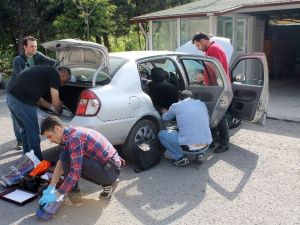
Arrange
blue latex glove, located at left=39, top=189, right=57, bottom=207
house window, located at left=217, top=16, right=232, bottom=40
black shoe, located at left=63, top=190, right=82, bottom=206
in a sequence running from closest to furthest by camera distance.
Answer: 1. blue latex glove, located at left=39, top=189, right=57, bottom=207
2. black shoe, located at left=63, top=190, right=82, bottom=206
3. house window, located at left=217, top=16, right=232, bottom=40

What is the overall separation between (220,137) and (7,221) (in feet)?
11.0

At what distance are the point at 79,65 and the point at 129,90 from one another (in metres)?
0.98

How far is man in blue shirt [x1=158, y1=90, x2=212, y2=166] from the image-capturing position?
5047 mm

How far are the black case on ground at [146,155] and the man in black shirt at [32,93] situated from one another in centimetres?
117

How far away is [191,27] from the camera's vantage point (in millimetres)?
13531

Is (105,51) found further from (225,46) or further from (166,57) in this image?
(225,46)

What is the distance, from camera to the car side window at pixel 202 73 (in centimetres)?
602

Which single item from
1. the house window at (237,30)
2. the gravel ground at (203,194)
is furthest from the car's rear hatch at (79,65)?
the house window at (237,30)

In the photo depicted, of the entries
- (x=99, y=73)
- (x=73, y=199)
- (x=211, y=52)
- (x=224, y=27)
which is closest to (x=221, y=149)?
(x=211, y=52)

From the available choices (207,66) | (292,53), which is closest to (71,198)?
(207,66)

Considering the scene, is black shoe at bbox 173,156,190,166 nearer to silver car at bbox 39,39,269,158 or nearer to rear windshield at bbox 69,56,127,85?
silver car at bbox 39,39,269,158

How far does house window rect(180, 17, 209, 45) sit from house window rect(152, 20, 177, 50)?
35 centimetres

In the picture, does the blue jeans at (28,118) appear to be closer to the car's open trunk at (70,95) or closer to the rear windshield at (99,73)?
the car's open trunk at (70,95)

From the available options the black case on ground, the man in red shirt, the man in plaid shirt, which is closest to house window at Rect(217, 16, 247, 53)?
the man in red shirt
